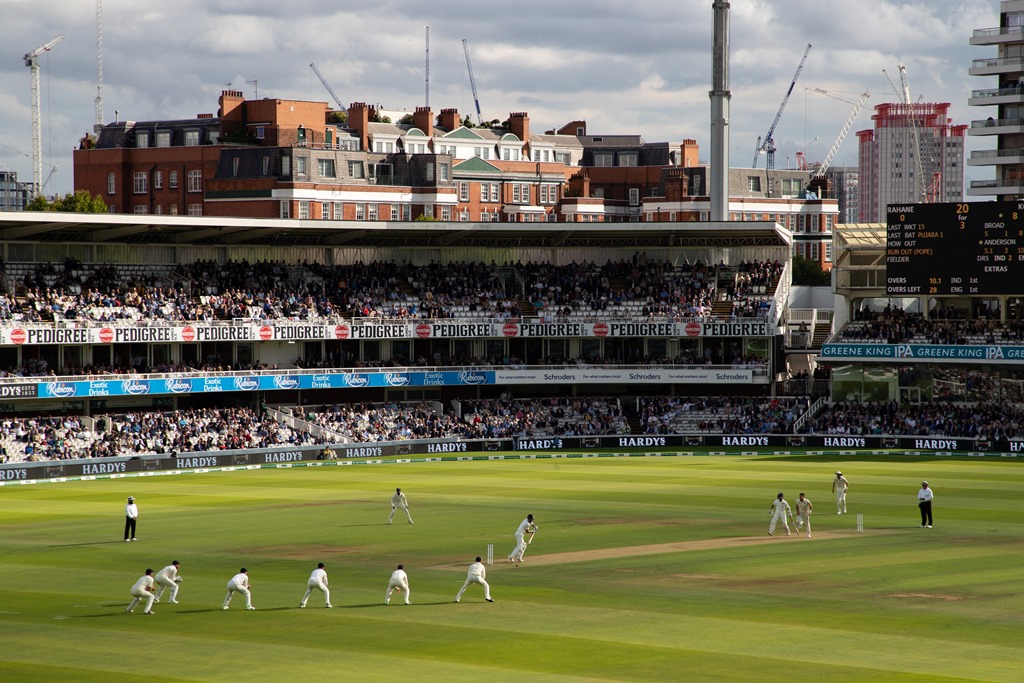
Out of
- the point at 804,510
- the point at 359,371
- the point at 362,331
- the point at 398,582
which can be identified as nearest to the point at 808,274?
the point at 362,331

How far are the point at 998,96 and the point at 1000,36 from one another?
398 cm

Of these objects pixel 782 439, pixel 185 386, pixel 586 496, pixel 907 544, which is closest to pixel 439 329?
pixel 185 386

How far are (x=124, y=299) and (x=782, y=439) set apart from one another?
32778mm

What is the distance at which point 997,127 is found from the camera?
92312 mm

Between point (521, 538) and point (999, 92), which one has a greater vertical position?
point (999, 92)

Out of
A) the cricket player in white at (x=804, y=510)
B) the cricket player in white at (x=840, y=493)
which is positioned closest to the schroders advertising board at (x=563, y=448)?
the cricket player in white at (x=840, y=493)

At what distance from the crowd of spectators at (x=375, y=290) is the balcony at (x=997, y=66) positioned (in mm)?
24621

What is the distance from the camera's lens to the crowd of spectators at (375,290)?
64.9m

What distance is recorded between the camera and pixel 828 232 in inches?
5138

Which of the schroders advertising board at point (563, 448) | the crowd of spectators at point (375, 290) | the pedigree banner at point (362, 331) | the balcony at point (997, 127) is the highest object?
the balcony at point (997, 127)

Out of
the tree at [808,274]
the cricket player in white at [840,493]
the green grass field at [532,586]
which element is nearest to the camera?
the green grass field at [532,586]

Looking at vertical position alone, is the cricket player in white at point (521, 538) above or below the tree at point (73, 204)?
below

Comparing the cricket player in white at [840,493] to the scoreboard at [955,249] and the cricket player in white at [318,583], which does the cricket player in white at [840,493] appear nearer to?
the cricket player in white at [318,583]

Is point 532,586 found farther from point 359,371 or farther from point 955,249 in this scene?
point 359,371
